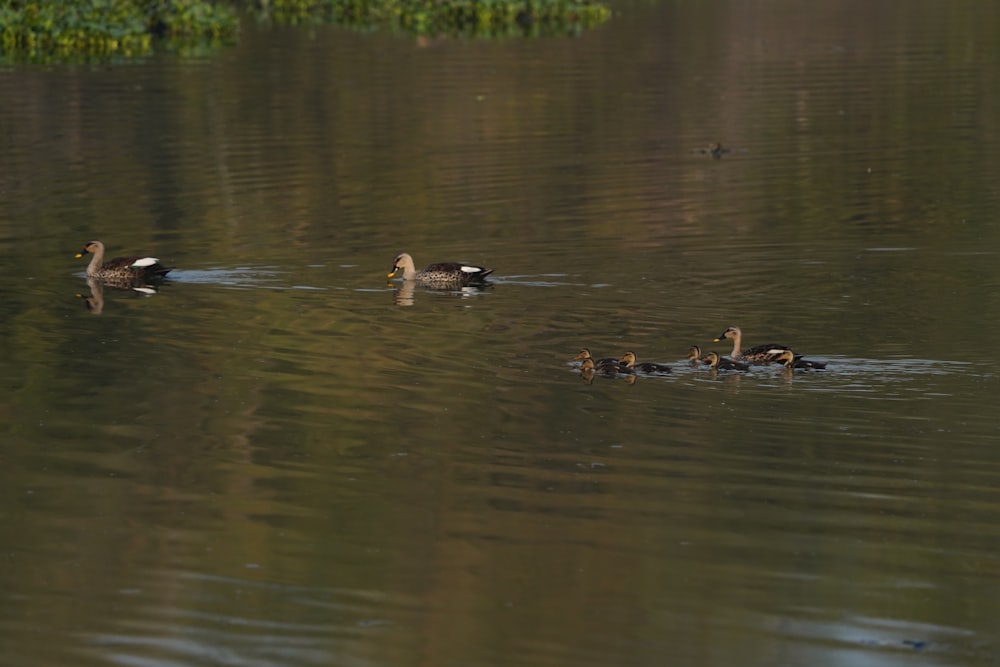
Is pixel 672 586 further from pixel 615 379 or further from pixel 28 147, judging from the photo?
pixel 28 147

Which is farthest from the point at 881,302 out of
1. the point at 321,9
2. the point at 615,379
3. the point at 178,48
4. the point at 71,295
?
the point at 321,9

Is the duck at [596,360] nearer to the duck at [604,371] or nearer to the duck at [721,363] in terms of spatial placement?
the duck at [604,371]

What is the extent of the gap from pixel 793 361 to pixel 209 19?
51.5 metres

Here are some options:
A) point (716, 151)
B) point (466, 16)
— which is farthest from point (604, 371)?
point (466, 16)

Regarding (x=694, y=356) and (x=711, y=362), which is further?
(x=694, y=356)

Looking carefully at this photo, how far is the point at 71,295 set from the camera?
23.3 meters

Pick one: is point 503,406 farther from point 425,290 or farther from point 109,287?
point 109,287

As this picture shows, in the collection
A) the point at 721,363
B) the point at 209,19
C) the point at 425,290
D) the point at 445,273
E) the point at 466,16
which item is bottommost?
the point at 466,16

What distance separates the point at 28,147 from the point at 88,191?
638 cm

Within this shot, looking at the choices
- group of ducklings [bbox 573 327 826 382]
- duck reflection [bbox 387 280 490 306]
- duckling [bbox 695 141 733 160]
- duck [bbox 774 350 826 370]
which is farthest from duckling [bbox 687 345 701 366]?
duckling [bbox 695 141 733 160]

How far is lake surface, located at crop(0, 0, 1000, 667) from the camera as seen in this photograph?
36.9 feet

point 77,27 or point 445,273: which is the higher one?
point 77,27

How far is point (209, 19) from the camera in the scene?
217 ft

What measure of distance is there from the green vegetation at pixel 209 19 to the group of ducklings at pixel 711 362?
43.2 meters
